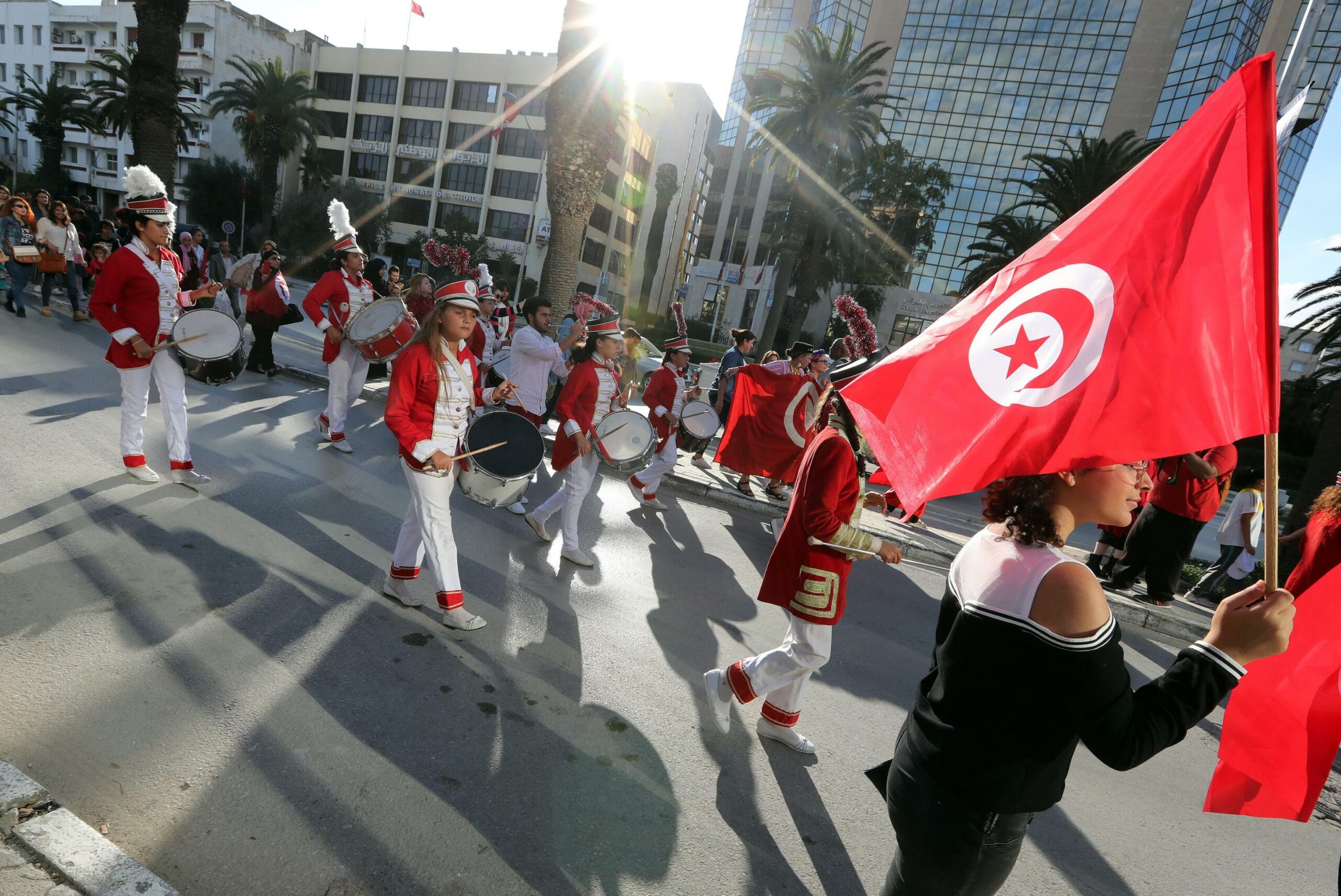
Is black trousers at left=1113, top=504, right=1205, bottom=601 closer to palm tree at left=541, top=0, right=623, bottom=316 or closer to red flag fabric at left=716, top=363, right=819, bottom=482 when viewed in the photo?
red flag fabric at left=716, top=363, right=819, bottom=482

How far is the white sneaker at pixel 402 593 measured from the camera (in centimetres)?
435

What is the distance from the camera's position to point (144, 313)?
5379mm

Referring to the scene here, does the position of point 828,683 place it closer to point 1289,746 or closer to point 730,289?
Result: point 1289,746

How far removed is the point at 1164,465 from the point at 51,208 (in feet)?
56.2

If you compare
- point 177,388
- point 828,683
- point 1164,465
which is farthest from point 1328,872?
point 177,388

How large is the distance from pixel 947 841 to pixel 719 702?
1.98 meters

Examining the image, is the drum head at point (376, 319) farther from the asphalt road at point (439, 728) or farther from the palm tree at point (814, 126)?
the palm tree at point (814, 126)

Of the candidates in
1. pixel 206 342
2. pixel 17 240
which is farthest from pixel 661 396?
pixel 17 240

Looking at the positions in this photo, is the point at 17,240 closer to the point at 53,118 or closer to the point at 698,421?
the point at 698,421

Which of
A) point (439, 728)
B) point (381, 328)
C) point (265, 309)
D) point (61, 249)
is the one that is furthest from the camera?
point (61, 249)

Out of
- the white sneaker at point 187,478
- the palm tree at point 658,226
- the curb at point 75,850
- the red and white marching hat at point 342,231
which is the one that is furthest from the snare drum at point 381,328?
the palm tree at point 658,226

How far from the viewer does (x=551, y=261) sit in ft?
38.2

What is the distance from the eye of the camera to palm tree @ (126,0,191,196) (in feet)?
40.3

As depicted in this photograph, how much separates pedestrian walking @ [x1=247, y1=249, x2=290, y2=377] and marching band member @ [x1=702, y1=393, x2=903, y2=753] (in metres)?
8.87
